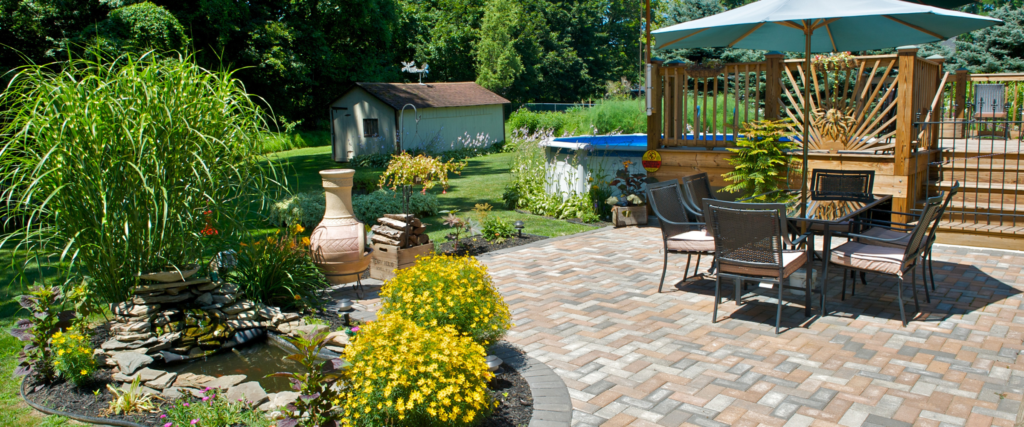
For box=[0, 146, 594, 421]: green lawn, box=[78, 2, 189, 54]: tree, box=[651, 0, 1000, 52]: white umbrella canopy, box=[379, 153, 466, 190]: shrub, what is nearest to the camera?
box=[0, 146, 594, 421]: green lawn

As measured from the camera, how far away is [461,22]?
36500 millimetres

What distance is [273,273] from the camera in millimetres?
4965

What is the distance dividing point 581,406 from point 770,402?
97 cm

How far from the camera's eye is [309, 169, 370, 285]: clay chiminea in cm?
A: 561

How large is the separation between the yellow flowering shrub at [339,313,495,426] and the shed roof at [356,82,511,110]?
16944 mm

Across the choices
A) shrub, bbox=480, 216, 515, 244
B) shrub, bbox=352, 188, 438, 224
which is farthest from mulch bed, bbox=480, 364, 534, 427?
shrub, bbox=352, 188, 438, 224

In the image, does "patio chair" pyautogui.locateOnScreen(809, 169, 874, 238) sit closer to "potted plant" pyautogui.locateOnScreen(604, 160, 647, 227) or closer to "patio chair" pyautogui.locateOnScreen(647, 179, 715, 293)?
"patio chair" pyautogui.locateOnScreen(647, 179, 715, 293)

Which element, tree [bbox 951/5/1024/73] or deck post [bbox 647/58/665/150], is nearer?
deck post [bbox 647/58/665/150]

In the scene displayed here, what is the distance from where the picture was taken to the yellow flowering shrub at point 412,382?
8.75ft

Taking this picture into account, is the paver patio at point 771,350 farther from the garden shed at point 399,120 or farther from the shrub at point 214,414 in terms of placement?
the garden shed at point 399,120

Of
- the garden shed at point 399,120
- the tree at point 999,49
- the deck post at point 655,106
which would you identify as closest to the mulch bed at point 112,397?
the deck post at point 655,106

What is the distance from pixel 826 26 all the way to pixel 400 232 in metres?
4.87

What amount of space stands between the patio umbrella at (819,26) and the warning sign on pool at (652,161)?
1.78 meters

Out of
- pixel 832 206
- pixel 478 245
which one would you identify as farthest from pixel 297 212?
pixel 832 206
